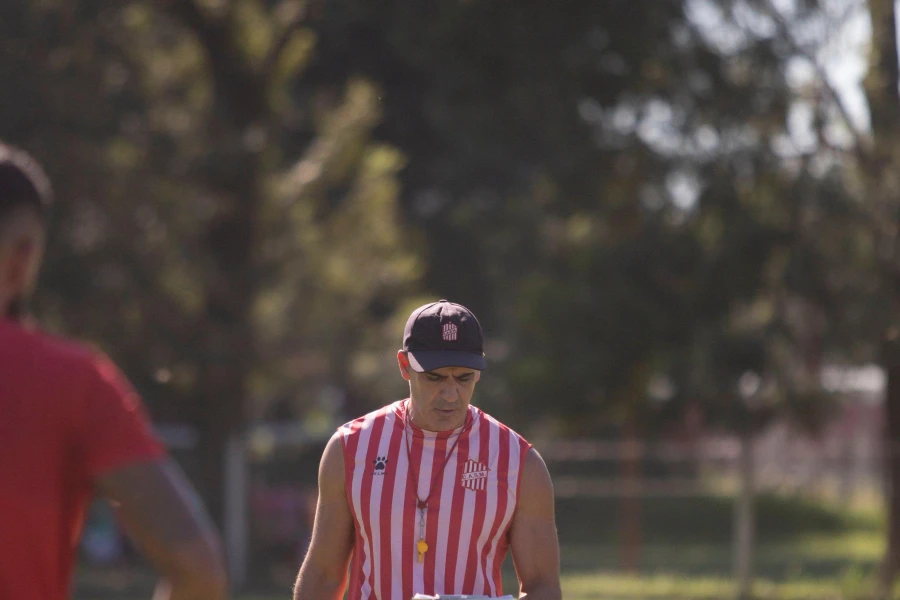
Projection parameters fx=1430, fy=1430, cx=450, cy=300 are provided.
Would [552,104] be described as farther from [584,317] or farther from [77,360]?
[77,360]

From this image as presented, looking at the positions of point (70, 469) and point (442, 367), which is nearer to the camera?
point (70, 469)

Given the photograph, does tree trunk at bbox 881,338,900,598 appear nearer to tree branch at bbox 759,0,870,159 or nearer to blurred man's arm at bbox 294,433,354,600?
tree branch at bbox 759,0,870,159

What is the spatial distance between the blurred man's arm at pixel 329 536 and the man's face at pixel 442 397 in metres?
0.28

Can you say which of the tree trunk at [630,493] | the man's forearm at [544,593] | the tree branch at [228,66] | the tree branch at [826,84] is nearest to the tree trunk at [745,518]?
the tree trunk at [630,493]

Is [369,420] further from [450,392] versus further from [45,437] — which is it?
[45,437]

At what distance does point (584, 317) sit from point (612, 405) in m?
1.23

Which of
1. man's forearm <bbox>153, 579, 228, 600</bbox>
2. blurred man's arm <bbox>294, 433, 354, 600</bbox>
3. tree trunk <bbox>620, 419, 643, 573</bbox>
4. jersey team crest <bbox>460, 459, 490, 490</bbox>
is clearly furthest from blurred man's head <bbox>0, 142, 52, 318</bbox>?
tree trunk <bbox>620, 419, 643, 573</bbox>

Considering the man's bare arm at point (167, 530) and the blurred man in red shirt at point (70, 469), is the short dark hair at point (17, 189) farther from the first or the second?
the man's bare arm at point (167, 530)

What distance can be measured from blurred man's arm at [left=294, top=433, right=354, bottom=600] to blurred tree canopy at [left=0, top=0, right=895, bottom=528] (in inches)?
418

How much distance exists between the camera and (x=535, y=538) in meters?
4.43

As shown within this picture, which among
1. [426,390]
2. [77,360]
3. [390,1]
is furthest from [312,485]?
[77,360]

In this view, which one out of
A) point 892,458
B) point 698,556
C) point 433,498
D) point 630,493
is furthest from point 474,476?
point 698,556

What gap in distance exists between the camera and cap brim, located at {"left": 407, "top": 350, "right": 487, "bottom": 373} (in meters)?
4.47

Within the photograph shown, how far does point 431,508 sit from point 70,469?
6.30 ft
